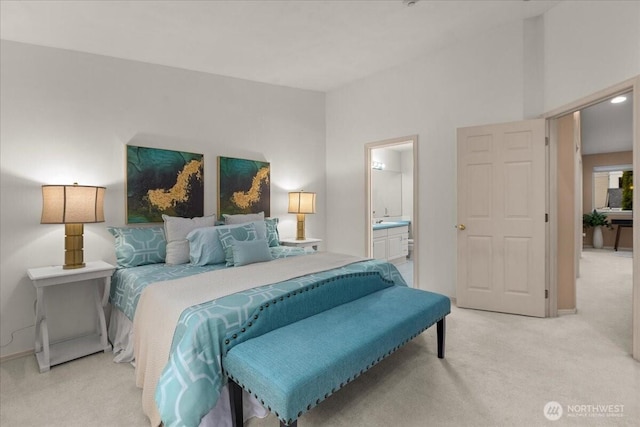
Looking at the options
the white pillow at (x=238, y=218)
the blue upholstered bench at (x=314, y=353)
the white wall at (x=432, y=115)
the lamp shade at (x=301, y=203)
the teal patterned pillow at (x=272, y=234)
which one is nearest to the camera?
the blue upholstered bench at (x=314, y=353)

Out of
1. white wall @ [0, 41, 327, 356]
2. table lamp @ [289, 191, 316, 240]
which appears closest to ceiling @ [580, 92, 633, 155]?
table lamp @ [289, 191, 316, 240]

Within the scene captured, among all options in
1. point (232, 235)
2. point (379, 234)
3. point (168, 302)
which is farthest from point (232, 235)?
point (379, 234)

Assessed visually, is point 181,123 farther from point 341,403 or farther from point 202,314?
point 341,403

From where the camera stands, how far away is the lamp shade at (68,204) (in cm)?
245

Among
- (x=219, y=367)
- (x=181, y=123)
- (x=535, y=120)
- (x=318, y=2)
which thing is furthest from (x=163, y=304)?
(x=535, y=120)

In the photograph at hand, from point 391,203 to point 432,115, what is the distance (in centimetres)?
339

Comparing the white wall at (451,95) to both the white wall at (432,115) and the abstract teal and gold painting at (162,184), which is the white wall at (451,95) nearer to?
the white wall at (432,115)

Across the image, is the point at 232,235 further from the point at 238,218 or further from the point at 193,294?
the point at 193,294

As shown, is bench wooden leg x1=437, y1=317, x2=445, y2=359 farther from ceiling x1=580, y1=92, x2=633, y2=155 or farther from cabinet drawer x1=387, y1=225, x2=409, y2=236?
ceiling x1=580, y1=92, x2=633, y2=155

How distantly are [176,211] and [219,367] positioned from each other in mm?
2311

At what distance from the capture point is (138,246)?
2.87 metres

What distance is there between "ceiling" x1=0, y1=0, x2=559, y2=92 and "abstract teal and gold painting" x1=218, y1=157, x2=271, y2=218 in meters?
1.16

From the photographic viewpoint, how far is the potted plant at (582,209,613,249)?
746cm
